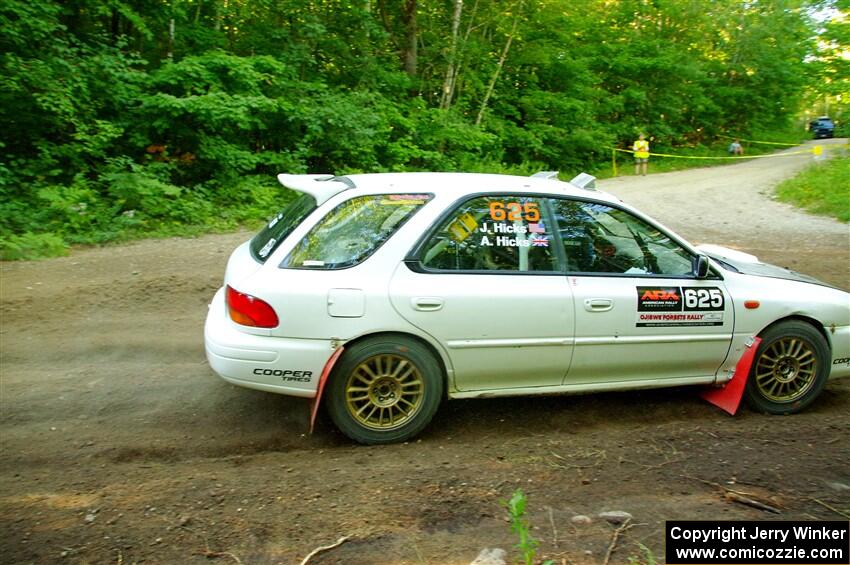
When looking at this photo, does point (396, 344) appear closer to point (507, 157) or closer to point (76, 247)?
point (76, 247)

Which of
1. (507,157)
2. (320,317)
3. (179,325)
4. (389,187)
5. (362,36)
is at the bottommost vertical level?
(179,325)

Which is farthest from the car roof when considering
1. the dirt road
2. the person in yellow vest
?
the person in yellow vest

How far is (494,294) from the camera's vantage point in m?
4.23

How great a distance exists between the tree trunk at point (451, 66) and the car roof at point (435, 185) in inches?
554

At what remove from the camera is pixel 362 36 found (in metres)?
15.6

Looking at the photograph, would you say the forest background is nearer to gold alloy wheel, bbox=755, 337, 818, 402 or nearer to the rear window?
the rear window

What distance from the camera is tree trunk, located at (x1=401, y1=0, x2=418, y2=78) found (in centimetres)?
1761

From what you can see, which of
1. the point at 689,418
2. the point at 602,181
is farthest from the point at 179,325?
the point at 602,181

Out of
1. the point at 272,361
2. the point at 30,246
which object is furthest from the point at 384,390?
the point at 30,246

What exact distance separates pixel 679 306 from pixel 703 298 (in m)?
0.20

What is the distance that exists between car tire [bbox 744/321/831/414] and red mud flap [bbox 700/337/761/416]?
0.25 feet

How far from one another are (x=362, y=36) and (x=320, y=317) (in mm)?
13109

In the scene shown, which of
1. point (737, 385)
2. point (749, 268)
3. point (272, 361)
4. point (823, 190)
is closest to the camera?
point (272, 361)

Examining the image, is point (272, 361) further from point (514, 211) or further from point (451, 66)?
point (451, 66)
